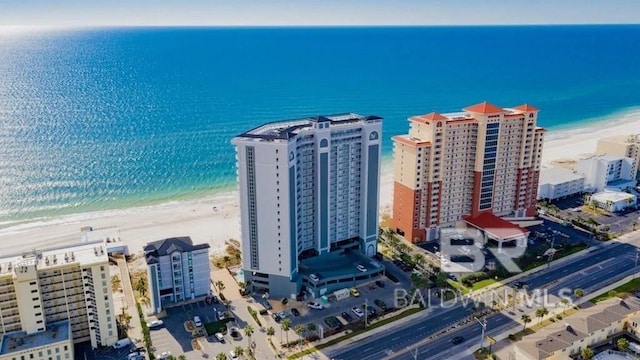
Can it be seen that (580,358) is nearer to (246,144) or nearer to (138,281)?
(246,144)

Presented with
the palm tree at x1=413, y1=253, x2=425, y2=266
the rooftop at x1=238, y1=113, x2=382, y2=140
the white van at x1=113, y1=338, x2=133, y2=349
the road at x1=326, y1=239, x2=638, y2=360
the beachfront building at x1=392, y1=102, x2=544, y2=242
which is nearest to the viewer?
the road at x1=326, y1=239, x2=638, y2=360

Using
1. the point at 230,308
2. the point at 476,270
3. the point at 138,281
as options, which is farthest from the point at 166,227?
the point at 476,270

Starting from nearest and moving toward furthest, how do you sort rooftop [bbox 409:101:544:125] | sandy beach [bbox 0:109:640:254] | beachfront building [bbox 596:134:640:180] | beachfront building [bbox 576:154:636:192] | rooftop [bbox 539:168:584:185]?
rooftop [bbox 409:101:544:125], sandy beach [bbox 0:109:640:254], rooftop [bbox 539:168:584:185], beachfront building [bbox 576:154:636:192], beachfront building [bbox 596:134:640:180]

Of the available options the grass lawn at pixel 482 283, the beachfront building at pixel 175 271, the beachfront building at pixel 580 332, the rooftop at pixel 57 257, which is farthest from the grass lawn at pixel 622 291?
the rooftop at pixel 57 257

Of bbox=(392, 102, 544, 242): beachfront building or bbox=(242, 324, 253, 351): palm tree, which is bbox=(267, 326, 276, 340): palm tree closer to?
bbox=(242, 324, 253, 351): palm tree

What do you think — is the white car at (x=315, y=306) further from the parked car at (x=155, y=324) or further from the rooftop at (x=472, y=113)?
the rooftop at (x=472, y=113)

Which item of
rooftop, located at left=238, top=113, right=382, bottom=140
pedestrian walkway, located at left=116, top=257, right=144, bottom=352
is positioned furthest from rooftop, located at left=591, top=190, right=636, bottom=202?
pedestrian walkway, located at left=116, top=257, right=144, bottom=352

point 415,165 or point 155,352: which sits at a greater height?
point 415,165
